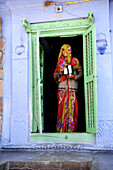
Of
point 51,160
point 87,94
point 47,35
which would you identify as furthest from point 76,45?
point 51,160

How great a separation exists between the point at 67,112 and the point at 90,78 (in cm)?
115

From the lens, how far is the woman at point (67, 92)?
18.5 ft

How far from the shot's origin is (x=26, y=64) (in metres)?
5.28

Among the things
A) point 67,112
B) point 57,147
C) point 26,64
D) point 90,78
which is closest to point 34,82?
point 26,64

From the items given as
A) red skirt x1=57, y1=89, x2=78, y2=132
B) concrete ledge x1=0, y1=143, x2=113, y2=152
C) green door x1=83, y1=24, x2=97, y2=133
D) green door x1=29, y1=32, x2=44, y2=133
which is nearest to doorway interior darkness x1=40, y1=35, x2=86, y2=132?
red skirt x1=57, y1=89, x2=78, y2=132

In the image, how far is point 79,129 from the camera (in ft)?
20.5

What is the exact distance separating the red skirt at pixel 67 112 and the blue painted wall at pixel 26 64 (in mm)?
839

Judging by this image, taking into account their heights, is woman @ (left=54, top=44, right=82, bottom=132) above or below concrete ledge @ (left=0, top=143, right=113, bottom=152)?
above

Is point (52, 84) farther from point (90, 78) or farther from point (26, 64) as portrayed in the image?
point (90, 78)

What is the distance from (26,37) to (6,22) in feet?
1.99

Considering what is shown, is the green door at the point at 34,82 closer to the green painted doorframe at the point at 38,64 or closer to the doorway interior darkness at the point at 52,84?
the green painted doorframe at the point at 38,64

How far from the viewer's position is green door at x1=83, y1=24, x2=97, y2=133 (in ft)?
15.4

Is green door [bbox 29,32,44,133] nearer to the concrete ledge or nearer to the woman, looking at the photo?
the concrete ledge

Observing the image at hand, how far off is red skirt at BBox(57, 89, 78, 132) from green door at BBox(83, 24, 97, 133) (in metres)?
0.71
